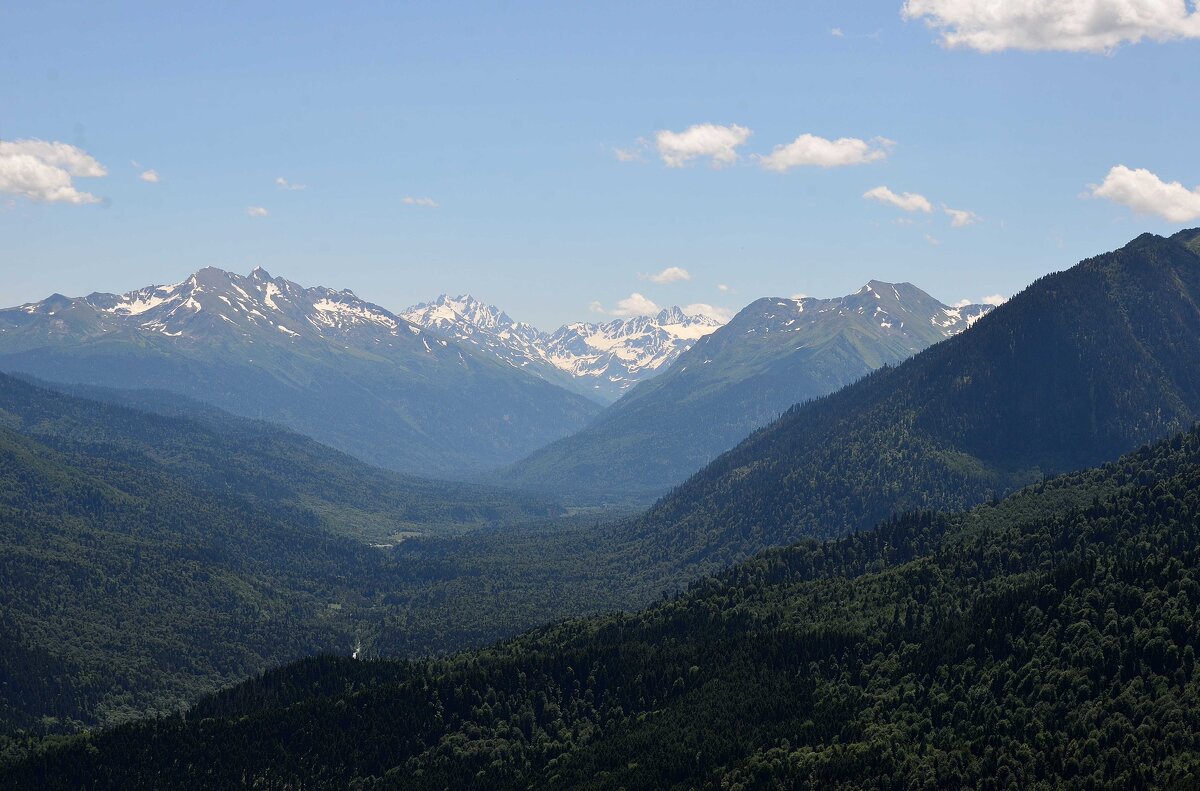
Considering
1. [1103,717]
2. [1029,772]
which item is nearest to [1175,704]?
[1103,717]

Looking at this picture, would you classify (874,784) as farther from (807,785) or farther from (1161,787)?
(1161,787)

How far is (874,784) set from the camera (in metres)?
194

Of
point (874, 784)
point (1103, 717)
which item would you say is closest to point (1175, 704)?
point (1103, 717)

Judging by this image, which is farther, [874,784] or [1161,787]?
[874,784]

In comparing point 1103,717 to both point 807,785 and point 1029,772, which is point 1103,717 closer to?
point 1029,772

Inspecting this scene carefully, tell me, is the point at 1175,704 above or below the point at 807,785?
above

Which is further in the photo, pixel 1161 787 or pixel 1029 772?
pixel 1029 772

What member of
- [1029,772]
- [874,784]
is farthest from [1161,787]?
[874,784]

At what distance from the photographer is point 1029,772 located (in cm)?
18812

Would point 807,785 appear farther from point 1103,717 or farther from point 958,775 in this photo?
point 1103,717

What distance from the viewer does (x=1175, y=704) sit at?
627ft

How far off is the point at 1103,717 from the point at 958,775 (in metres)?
25.5

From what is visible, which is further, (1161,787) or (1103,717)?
Answer: (1103,717)

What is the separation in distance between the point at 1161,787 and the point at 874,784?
41.6m
